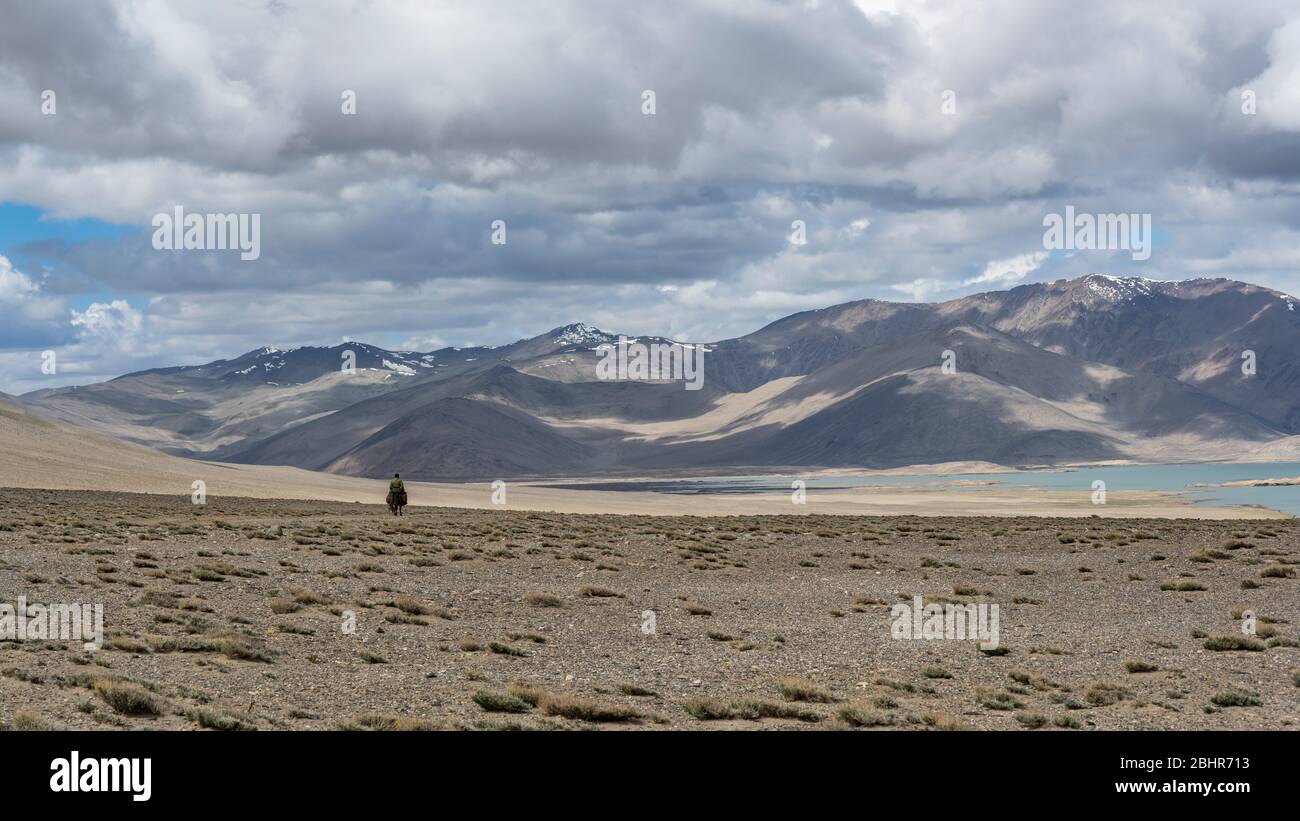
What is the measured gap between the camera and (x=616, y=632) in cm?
2341

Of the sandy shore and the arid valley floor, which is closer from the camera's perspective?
the arid valley floor

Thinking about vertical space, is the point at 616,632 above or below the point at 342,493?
below

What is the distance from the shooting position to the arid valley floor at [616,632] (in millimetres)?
15055

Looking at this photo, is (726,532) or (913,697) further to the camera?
(726,532)

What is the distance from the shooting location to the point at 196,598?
23.7m

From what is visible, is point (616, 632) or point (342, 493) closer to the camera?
point (616, 632)

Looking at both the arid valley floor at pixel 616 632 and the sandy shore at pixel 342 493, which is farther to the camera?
the sandy shore at pixel 342 493

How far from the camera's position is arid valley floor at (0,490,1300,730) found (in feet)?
49.4

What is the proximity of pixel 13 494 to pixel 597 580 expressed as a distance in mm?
37728
